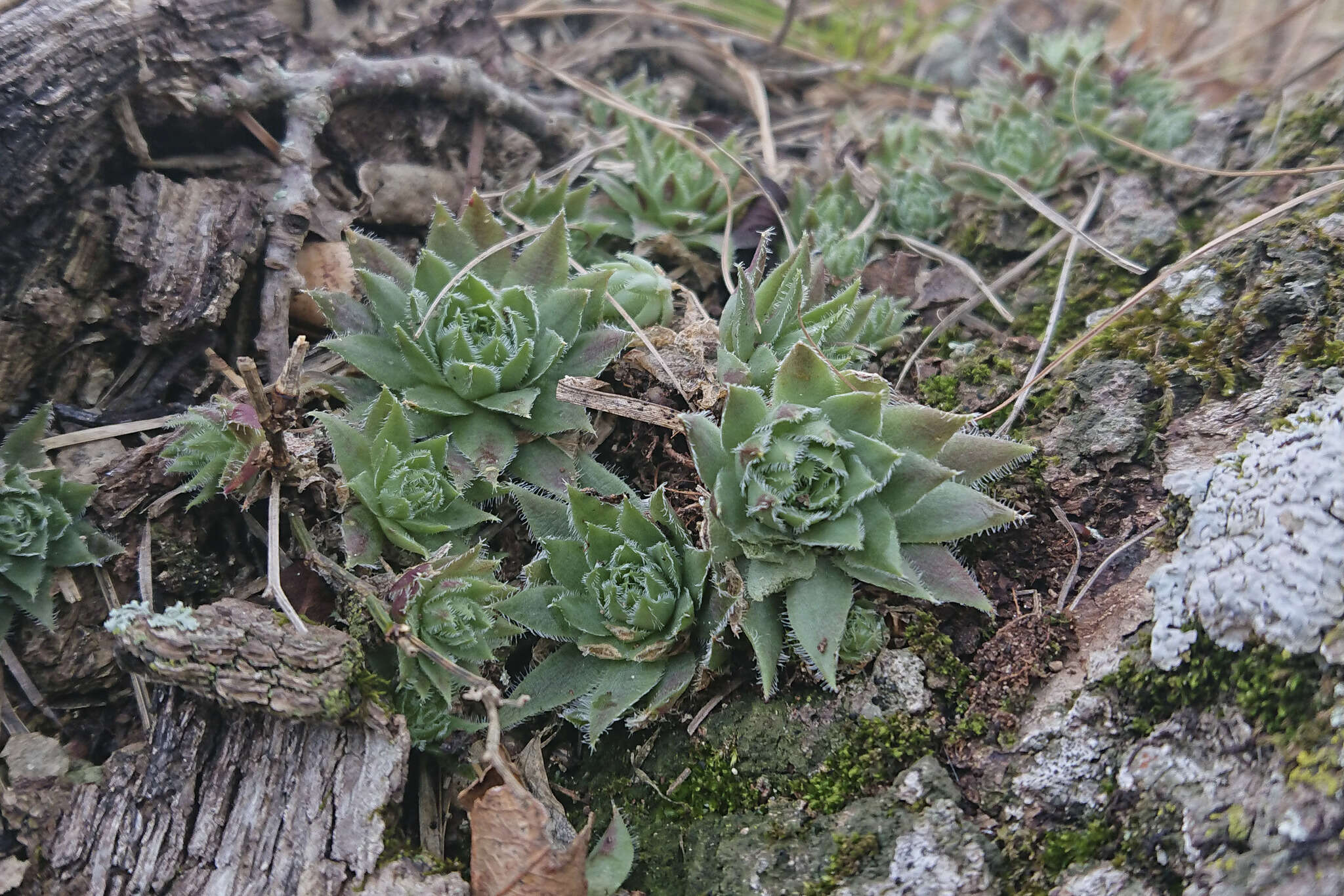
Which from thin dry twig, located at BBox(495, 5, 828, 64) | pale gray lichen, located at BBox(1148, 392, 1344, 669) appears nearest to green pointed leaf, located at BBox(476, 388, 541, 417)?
pale gray lichen, located at BBox(1148, 392, 1344, 669)

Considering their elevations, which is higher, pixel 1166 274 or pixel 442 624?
pixel 1166 274

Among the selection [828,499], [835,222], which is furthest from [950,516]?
[835,222]

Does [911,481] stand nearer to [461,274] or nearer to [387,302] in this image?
[461,274]

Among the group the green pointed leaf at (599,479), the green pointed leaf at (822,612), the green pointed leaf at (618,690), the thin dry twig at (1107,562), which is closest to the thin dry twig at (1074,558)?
the thin dry twig at (1107,562)

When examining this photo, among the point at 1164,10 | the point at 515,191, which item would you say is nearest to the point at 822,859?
the point at 515,191

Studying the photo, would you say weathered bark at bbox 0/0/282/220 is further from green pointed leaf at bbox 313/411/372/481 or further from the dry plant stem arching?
green pointed leaf at bbox 313/411/372/481

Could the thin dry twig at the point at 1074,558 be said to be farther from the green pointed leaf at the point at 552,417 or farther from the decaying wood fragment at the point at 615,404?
the green pointed leaf at the point at 552,417
